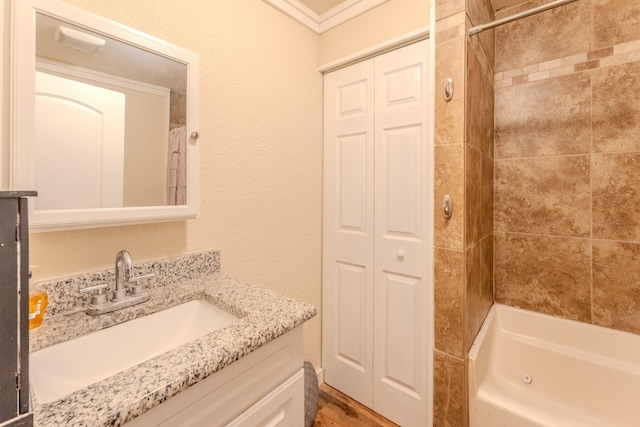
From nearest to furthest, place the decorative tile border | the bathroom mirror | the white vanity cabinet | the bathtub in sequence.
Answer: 1. the white vanity cabinet
2. the bathroom mirror
3. the bathtub
4. the decorative tile border

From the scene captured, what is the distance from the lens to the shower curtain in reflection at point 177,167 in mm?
1086

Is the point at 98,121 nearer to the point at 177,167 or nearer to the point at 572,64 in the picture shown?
the point at 177,167

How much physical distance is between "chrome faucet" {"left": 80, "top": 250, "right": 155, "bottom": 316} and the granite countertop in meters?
0.03

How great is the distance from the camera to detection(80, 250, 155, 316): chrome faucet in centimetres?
89

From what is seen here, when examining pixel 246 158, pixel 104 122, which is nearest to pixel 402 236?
pixel 246 158

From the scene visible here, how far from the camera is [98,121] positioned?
0.92 metres

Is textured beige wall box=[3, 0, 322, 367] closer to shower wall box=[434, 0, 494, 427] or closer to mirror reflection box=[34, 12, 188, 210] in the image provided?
mirror reflection box=[34, 12, 188, 210]

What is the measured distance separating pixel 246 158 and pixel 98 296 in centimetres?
82

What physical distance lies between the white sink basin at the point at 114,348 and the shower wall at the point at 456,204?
951 millimetres

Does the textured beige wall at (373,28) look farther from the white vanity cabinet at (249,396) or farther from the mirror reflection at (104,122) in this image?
the white vanity cabinet at (249,396)

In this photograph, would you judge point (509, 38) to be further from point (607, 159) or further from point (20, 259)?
point (20, 259)

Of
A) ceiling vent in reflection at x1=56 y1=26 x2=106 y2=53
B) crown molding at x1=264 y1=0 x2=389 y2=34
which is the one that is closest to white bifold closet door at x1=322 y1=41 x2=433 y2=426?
crown molding at x1=264 y1=0 x2=389 y2=34


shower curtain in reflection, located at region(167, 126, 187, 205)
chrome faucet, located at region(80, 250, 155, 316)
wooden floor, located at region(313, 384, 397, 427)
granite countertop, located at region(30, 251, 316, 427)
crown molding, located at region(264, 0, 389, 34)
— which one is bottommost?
wooden floor, located at region(313, 384, 397, 427)

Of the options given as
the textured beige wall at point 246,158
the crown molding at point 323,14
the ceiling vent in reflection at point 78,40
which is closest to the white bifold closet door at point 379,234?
the textured beige wall at point 246,158
